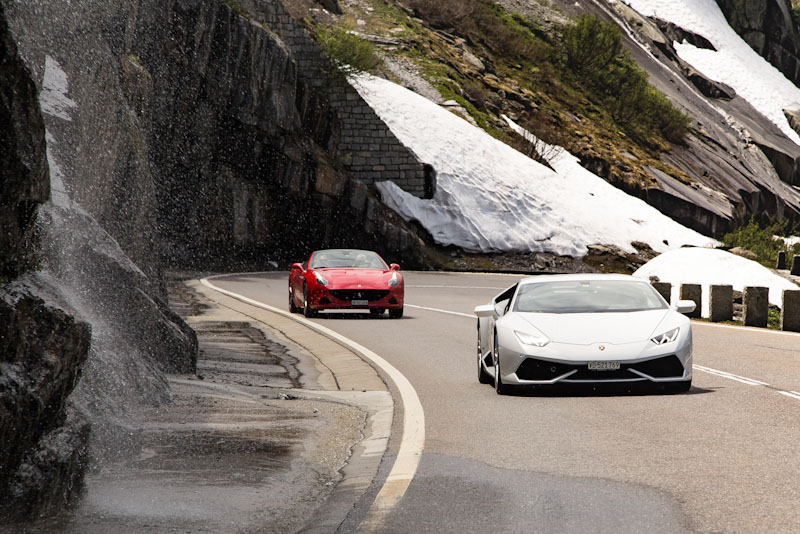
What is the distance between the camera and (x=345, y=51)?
175 ft

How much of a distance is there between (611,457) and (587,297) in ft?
15.1

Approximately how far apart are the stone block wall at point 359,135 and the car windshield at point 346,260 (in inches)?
1127

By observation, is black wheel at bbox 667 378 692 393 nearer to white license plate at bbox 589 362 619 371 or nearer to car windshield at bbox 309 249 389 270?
white license plate at bbox 589 362 619 371

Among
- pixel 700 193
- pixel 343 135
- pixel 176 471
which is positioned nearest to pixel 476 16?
pixel 700 193

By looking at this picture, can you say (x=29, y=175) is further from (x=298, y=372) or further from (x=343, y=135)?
(x=343, y=135)

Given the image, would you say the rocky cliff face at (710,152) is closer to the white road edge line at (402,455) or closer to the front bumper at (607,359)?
the white road edge line at (402,455)

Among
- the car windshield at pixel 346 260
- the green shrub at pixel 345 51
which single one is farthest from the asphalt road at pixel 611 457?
the green shrub at pixel 345 51

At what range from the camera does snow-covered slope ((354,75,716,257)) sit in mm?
50250

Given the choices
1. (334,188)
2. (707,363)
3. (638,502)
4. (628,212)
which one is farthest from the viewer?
(628,212)

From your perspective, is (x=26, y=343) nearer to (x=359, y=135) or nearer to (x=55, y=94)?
(x=55, y=94)

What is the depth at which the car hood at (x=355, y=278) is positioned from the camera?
2120 centimetres

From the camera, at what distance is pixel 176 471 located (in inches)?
273

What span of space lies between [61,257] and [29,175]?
13.0ft

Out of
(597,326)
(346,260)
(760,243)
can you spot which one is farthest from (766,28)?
(597,326)
